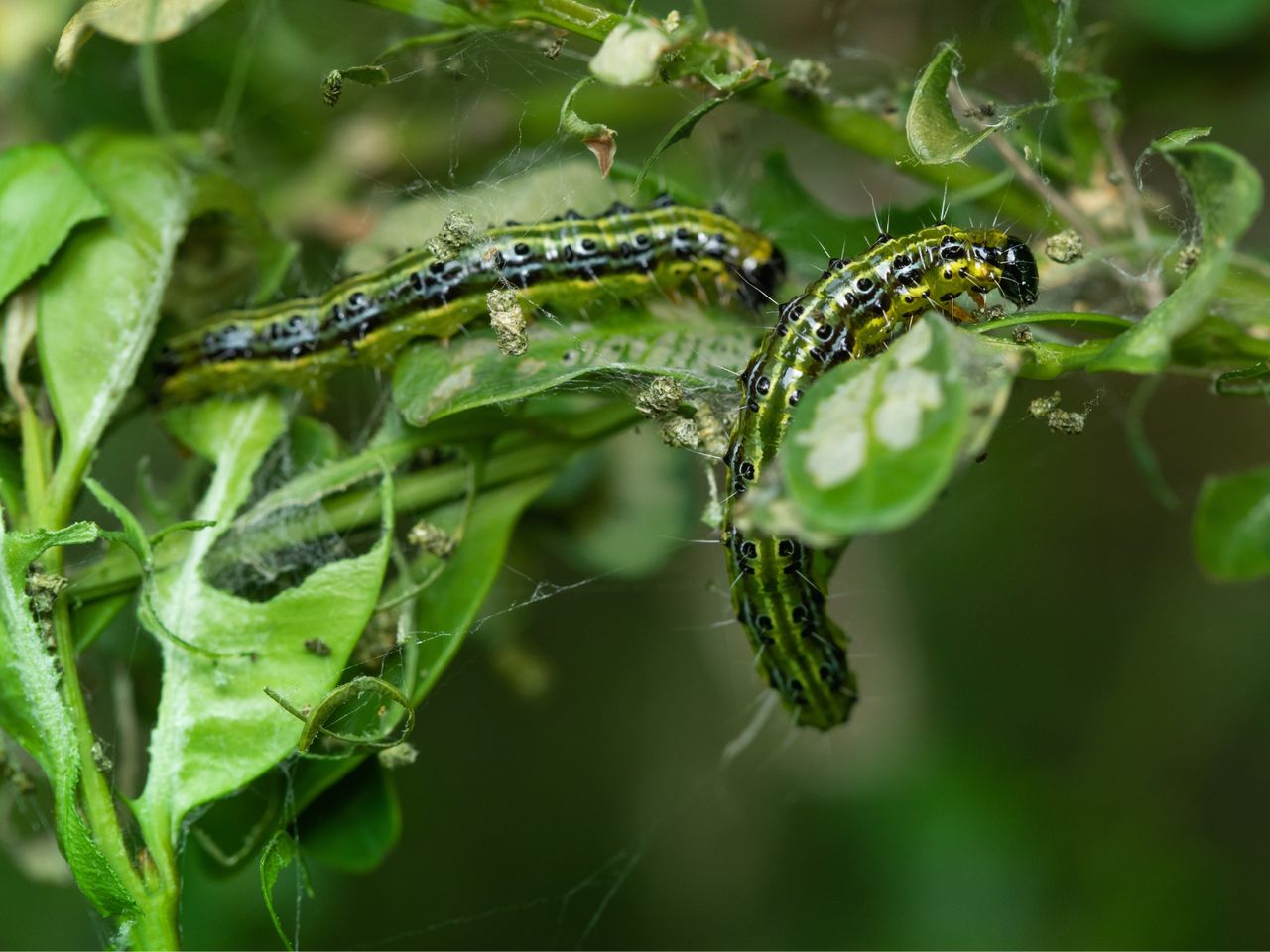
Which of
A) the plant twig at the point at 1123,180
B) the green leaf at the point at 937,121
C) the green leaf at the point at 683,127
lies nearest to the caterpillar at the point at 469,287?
the green leaf at the point at 683,127

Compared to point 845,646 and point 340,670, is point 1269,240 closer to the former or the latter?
point 845,646

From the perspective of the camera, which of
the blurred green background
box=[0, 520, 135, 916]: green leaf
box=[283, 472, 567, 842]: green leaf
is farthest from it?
the blurred green background

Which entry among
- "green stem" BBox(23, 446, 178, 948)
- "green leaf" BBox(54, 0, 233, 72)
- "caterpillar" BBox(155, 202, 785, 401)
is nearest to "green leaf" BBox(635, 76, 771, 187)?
"caterpillar" BBox(155, 202, 785, 401)

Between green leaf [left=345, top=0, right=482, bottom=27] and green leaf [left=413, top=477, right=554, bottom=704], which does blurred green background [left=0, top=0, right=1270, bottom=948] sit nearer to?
green leaf [left=413, top=477, right=554, bottom=704]

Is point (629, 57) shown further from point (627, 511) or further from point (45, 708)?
point (627, 511)

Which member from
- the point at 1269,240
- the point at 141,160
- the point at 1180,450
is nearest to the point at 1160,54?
the point at 1269,240

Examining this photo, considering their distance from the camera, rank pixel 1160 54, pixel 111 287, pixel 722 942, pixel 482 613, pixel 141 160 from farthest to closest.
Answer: pixel 722 942 → pixel 1160 54 → pixel 482 613 → pixel 141 160 → pixel 111 287

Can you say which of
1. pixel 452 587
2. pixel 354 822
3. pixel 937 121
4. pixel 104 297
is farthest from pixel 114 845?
pixel 937 121
